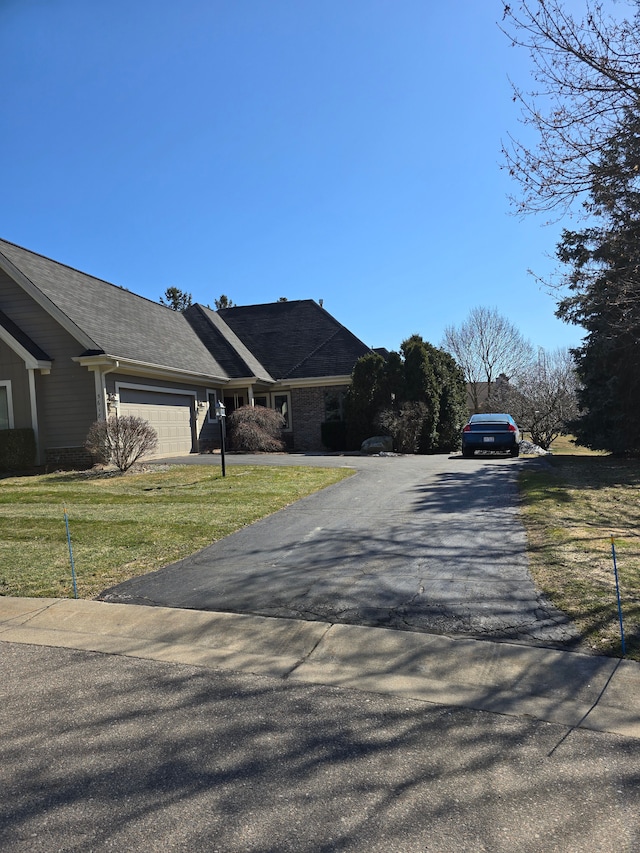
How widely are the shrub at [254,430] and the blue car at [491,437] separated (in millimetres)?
6944

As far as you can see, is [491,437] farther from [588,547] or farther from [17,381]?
[17,381]

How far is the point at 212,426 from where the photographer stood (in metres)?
22.6

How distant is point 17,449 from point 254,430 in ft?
24.6

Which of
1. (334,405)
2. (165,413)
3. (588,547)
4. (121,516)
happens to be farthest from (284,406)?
(588,547)

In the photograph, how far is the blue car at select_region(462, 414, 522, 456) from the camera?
18.0m

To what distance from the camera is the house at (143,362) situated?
16328 mm

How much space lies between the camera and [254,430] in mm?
20219

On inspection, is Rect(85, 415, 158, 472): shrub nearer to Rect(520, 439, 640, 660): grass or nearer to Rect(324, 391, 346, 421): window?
Rect(520, 439, 640, 660): grass

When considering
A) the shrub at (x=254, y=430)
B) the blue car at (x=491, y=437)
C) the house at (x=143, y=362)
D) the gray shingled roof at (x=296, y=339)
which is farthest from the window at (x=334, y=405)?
the blue car at (x=491, y=437)

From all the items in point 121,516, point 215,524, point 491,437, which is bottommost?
point 215,524

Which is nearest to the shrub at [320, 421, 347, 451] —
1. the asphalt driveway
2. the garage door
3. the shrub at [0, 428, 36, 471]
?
the garage door

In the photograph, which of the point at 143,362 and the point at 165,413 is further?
the point at 165,413

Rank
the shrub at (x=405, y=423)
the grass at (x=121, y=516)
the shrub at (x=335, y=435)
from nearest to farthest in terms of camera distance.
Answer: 1. the grass at (x=121, y=516)
2. the shrub at (x=405, y=423)
3. the shrub at (x=335, y=435)

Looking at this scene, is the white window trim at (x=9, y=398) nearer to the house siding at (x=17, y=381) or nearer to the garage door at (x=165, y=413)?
the house siding at (x=17, y=381)
